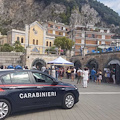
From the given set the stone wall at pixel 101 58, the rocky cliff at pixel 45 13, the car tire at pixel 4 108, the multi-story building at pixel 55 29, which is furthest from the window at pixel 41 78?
the rocky cliff at pixel 45 13

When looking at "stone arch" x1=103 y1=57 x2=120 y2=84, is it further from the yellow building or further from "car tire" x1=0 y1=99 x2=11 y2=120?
the yellow building

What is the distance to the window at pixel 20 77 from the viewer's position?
5.65 metres

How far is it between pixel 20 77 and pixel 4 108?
1.18 meters

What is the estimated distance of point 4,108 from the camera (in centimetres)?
520

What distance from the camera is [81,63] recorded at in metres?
26.1

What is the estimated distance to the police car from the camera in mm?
5266

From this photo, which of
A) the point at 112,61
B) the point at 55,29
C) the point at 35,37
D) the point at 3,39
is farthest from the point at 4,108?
the point at 55,29

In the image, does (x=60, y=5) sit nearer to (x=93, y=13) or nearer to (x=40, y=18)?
(x=40, y=18)

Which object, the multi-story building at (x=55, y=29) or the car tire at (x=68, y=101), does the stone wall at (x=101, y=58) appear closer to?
the car tire at (x=68, y=101)

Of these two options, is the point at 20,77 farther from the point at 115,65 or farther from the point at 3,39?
the point at 3,39

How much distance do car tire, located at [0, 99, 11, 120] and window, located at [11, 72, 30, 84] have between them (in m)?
0.76

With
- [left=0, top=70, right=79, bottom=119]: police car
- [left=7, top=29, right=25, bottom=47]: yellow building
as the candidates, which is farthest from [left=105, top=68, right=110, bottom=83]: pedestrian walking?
[left=7, top=29, right=25, bottom=47]: yellow building

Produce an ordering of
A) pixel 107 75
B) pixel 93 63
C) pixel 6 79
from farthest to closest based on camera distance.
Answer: pixel 93 63 → pixel 107 75 → pixel 6 79

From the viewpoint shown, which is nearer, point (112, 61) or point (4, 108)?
point (4, 108)
